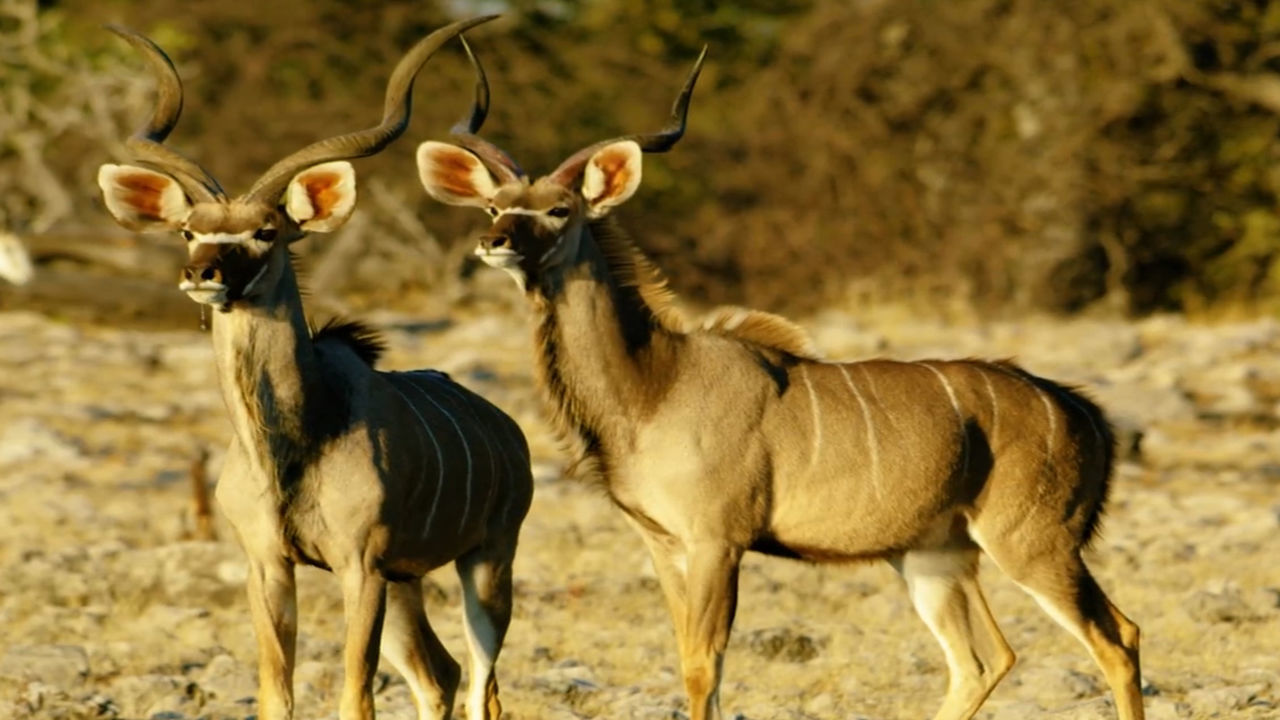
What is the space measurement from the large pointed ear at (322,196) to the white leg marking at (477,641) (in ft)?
3.61

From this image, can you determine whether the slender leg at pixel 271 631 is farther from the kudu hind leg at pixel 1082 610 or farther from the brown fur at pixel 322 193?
the kudu hind leg at pixel 1082 610

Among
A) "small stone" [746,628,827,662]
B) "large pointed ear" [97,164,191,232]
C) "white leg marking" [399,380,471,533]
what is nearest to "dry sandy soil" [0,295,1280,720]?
"small stone" [746,628,827,662]

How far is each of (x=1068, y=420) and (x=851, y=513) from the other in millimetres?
734

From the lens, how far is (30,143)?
788 inches

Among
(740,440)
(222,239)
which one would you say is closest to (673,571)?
(740,440)

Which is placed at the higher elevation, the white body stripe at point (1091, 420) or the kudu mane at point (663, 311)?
the kudu mane at point (663, 311)

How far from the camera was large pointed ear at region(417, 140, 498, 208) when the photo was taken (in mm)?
5949

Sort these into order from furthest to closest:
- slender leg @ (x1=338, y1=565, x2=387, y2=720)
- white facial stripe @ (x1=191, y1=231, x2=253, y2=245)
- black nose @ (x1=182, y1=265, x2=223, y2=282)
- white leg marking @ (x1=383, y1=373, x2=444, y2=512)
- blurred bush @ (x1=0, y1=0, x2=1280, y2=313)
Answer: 1. blurred bush @ (x1=0, y1=0, x2=1280, y2=313)
2. white leg marking @ (x1=383, y1=373, x2=444, y2=512)
3. slender leg @ (x1=338, y1=565, x2=387, y2=720)
4. white facial stripe @ (x1=191, y1=231, x2=253, y2=245)
5. black nose @ (x1=182, y1=265, x2=223, y2=282)

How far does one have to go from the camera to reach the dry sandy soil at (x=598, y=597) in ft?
22.2

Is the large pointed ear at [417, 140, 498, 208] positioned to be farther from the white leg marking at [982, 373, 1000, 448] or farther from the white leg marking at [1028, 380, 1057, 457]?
the white leg marking at [1028, 380, 1057, 457]

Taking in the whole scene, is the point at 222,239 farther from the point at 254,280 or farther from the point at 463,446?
the point at 463,446

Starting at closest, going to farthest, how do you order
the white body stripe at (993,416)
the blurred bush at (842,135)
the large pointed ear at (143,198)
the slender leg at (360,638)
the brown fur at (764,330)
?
the slender leg at (360,638), the large pointed ear at (143,198), the white body stripe at (993,416), the brown fur at (764,330), the blurred bush at (842,135)

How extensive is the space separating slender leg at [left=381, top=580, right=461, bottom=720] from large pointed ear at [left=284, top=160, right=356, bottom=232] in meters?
1.06

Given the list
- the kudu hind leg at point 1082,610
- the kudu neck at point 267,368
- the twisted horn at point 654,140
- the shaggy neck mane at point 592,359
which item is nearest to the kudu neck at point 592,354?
the shaggy neck mane at point 592,359
